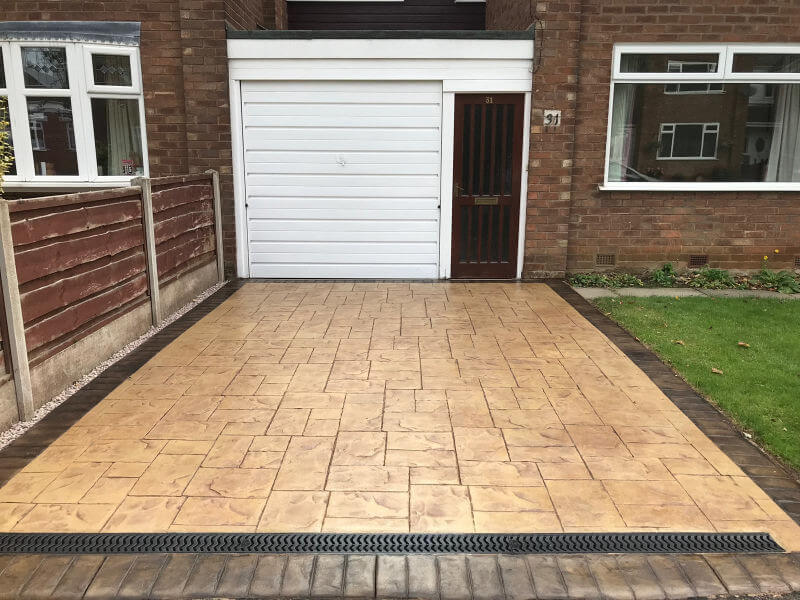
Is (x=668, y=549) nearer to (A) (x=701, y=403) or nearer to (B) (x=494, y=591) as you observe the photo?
(B) (x=494, y=591)

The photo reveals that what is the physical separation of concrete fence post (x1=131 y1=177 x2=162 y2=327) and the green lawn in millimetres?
4716

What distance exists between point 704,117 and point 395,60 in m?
4.15

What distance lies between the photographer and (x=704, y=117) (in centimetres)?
859

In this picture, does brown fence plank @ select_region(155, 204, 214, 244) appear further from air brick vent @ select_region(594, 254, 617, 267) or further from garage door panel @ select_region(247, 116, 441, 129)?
air brick vent @ select_region(594, 254, 617, 267)

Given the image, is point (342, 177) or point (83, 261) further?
point (342, 177)

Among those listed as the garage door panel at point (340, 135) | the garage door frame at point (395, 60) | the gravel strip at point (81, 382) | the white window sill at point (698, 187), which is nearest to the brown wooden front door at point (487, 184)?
the garage door frame at point (395, 60)

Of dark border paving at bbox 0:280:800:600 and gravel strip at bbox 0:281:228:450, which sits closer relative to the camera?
dark border paving at bbox 0:280:800:600

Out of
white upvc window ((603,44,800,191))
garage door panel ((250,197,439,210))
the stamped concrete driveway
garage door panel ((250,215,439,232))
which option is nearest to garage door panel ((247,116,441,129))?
garage door panel ((250,197,439,210))

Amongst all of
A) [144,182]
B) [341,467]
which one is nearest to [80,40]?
[144,182]

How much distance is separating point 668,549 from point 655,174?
6775 millimetres

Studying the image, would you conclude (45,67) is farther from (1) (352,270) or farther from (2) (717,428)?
(2) (717,428)

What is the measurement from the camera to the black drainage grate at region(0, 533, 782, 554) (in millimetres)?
2953

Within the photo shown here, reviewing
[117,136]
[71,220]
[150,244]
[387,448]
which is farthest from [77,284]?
[117,136]

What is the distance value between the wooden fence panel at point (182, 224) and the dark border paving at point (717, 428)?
4.53 meters
